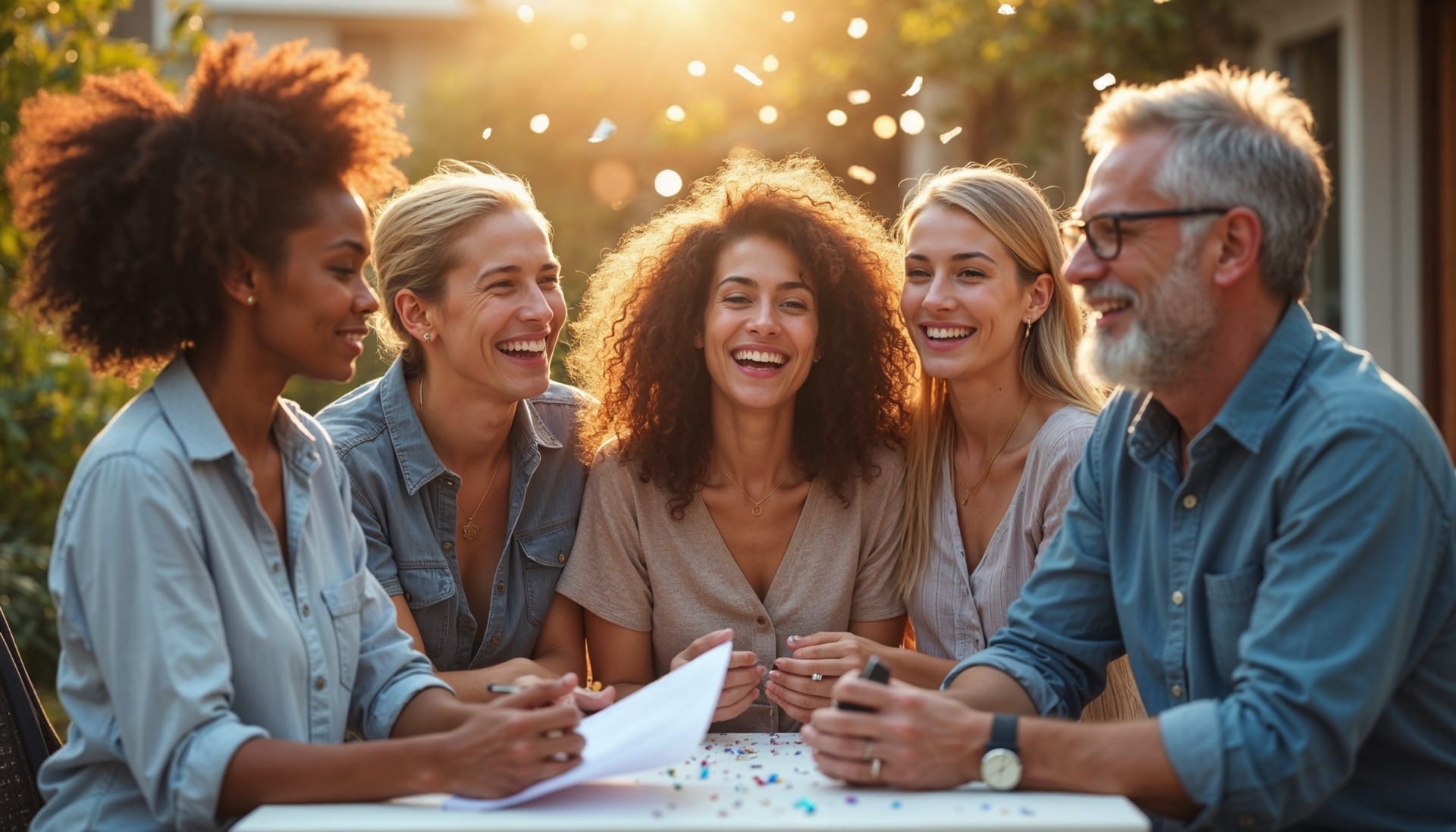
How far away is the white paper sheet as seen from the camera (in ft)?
6.54

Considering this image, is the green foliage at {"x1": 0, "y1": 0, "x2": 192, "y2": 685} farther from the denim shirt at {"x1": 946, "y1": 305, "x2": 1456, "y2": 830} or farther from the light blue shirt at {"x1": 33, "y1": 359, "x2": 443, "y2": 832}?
the denim shirt at {"x1": 946, "y1": 305, "x2": 1456, "y2": 830}

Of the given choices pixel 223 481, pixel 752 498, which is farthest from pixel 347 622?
pixel 752 498

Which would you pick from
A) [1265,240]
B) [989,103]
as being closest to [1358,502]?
[1265,240]

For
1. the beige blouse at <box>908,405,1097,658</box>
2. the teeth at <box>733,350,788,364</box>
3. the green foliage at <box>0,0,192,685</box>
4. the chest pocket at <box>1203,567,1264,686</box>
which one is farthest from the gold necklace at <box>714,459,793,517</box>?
the green foliage at <box>0,0,192,685</box>

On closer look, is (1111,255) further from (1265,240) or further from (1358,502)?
(1358,502)

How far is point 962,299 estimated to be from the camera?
3.39 m

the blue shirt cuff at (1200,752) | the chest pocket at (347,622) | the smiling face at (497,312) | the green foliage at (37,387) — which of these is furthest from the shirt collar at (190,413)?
the green foliage at (37,387)

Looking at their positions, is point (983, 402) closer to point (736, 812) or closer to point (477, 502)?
point (477, 502)

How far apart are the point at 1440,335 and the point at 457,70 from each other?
11875 mm

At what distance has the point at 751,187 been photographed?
11.4ft

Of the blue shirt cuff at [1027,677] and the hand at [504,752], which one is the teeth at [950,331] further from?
the hand at [504,752]

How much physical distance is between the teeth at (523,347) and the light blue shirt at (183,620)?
99 cm

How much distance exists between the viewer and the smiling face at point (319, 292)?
90.7 inches

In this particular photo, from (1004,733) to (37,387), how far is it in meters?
4.95
